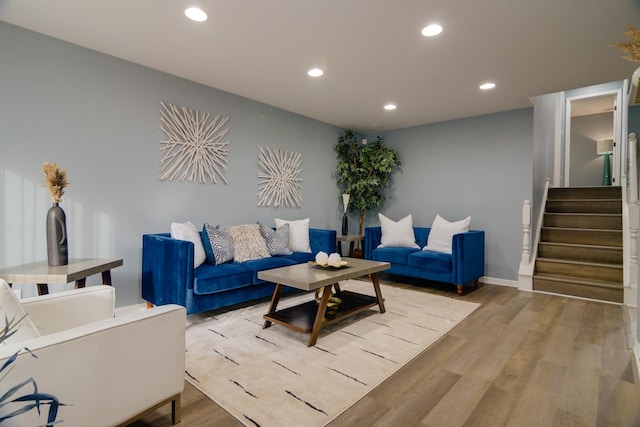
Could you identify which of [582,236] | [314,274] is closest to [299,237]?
[314,274]

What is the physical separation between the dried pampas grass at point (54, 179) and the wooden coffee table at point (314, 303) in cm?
160

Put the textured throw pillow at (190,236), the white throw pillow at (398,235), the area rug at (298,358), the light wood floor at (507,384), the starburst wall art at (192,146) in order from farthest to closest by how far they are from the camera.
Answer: the white throw pillow at (398,235), the starburst wall art at (192,146), the textured throw pillow at (190,236), the area rug at (298,358), the light wood floor at (507,384)

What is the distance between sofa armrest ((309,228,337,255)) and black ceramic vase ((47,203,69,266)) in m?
2.57

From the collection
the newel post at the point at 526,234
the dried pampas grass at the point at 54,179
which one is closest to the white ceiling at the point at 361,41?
the dried pampas grass at the point at 54,179

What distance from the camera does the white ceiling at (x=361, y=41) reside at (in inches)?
89.9

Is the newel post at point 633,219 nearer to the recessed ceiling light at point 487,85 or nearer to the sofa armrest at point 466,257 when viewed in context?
the sofa armrest at point 466,257

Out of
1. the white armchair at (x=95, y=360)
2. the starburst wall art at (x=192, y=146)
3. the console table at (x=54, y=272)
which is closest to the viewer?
the white armchair at (x=95, y=360)

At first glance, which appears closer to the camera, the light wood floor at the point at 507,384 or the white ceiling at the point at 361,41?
the light wood floor at the point at 507,384

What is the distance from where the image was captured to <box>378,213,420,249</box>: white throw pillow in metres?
4.78

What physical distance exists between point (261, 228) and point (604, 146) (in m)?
Answer: 7.08

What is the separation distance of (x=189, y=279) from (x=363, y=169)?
3.61 m

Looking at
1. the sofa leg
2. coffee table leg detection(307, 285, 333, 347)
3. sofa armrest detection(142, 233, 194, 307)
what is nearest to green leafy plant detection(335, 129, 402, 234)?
coffee table leg detection(307, 285, 333, 347)

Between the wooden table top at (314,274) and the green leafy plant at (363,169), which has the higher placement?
the green leafy plant at (363,169)

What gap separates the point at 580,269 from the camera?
4156 mm
